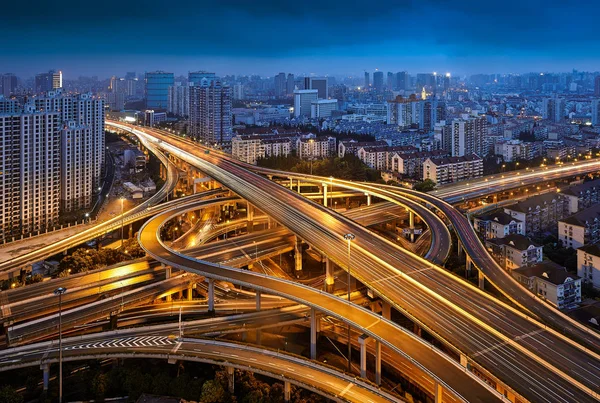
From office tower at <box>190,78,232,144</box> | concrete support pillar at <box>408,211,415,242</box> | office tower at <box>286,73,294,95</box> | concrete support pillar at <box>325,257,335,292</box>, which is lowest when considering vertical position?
concrete support pillar at <box>325,257,335,292</box>

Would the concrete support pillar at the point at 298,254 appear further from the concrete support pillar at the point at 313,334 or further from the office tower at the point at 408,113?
the office tower at the point at 408,113

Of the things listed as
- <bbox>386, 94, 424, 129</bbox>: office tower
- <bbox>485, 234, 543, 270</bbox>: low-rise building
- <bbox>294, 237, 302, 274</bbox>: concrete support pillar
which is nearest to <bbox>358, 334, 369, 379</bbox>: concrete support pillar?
<bbox>294, 237, 302, 274</bbox>: concrete support pillar

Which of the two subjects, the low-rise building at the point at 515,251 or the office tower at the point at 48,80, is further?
the office tower at the point at 48,80

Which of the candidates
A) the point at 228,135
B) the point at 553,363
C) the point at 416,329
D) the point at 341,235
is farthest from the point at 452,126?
the point at 553,363

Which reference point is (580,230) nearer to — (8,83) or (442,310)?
→ (442,310)

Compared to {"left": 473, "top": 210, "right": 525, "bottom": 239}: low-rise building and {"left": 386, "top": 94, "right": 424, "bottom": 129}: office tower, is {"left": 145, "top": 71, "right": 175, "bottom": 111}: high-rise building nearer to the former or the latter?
{"left": 386, "top": 94, "right": 424, "bottom": 129}: office tower

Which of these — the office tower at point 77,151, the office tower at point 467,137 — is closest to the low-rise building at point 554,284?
the office tower at point 77,151

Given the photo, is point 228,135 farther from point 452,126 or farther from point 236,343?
point 236,343
